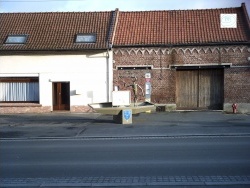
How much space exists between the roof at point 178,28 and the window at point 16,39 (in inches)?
245

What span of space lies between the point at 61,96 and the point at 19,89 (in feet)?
9.72

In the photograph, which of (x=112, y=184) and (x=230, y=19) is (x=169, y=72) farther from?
(x=112, y=184)

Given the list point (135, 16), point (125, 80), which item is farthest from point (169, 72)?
point (135, 16)

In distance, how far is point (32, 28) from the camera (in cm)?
2505

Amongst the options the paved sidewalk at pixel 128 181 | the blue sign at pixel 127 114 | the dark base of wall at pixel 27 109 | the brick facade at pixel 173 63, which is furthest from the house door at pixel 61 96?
the paved sidewalk at pixel 128 181

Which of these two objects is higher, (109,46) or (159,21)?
(159,21)

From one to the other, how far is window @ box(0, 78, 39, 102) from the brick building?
5689mm

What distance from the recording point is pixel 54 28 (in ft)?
81.5

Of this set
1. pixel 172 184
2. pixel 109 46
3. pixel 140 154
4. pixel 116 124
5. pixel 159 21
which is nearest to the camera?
pixel 172 184

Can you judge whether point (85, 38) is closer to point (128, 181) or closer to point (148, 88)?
point (148, 88)

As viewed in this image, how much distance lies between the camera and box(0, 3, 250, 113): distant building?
22750 millimetres

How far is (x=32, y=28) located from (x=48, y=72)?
11.9 ft

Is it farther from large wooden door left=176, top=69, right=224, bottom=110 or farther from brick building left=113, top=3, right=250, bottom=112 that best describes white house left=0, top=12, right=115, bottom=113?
large wooden door left=176, top=69, right=224, bottom=110

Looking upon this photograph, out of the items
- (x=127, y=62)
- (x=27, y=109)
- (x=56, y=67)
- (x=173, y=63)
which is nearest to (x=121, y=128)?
(x=127, y=62)
